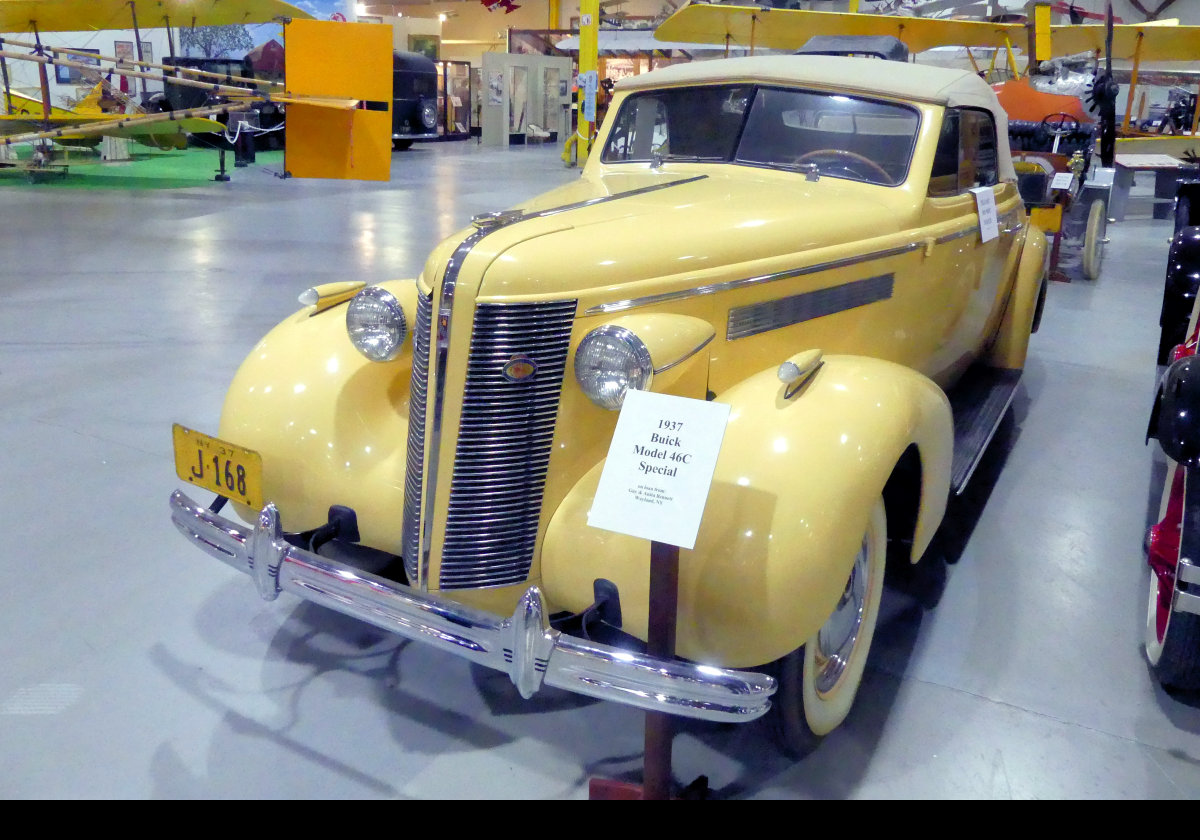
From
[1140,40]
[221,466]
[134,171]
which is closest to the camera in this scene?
[221,466]

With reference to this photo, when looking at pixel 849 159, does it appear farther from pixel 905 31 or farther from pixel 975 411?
pixel 905 31

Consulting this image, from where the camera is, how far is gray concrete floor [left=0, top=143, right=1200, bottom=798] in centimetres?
203

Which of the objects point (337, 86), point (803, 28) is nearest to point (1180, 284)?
point (337, 86)

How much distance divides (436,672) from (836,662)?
104 cm

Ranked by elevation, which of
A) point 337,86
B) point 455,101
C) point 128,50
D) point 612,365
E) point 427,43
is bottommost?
point 612,365

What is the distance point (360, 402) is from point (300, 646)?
726 millimetres

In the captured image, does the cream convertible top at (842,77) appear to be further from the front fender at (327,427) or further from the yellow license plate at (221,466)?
the yellow license plate at (221,466)

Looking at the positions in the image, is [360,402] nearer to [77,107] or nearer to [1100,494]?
[1100,494]

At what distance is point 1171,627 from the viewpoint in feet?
7.31

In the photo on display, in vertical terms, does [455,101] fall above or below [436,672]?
above

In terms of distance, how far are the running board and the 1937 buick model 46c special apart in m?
0.04

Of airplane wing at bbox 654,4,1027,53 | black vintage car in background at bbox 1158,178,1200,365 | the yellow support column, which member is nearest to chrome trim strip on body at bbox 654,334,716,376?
black vintage car in background at bbox 1158,178,1200,365

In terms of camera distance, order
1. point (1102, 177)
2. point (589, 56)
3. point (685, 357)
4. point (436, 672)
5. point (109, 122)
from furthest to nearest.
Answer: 1. point (589, 56)
2. point (109, 122)
3. point (1102, 177)
4. point (436, 672)
5. point (685, 357)
